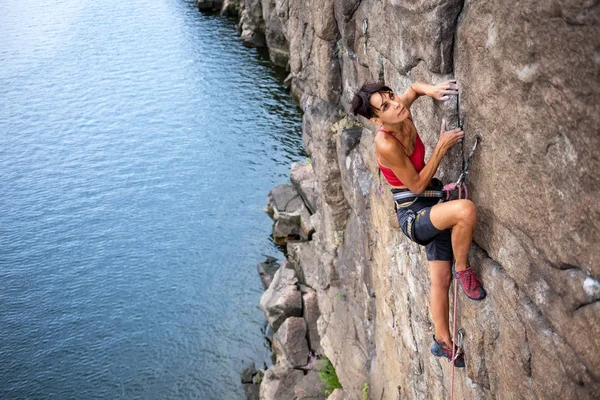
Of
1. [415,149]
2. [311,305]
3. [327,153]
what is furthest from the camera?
[311,305]

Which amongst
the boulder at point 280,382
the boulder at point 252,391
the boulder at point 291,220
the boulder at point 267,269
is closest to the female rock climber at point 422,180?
the boulder at point 280,382

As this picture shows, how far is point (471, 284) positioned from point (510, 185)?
1.30 m

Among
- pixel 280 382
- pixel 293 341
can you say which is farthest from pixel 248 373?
pixel 280 382

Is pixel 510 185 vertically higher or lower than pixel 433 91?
lower

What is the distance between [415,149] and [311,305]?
1527cm

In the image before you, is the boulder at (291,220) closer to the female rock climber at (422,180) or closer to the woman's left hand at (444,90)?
the female rock climber at (422,180)

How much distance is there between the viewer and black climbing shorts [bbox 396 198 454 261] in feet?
21.7

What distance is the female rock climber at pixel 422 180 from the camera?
6320 millimetres

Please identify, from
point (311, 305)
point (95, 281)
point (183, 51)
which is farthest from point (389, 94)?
point (183, 51)

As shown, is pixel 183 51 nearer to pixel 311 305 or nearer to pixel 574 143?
pixel 311 305

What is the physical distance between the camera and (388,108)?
644 centimetres

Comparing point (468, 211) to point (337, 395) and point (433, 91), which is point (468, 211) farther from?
point (337, 395)

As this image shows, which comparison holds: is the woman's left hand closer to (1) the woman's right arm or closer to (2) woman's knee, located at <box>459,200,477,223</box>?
(1) the woman's right arm

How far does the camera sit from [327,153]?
13.4m
